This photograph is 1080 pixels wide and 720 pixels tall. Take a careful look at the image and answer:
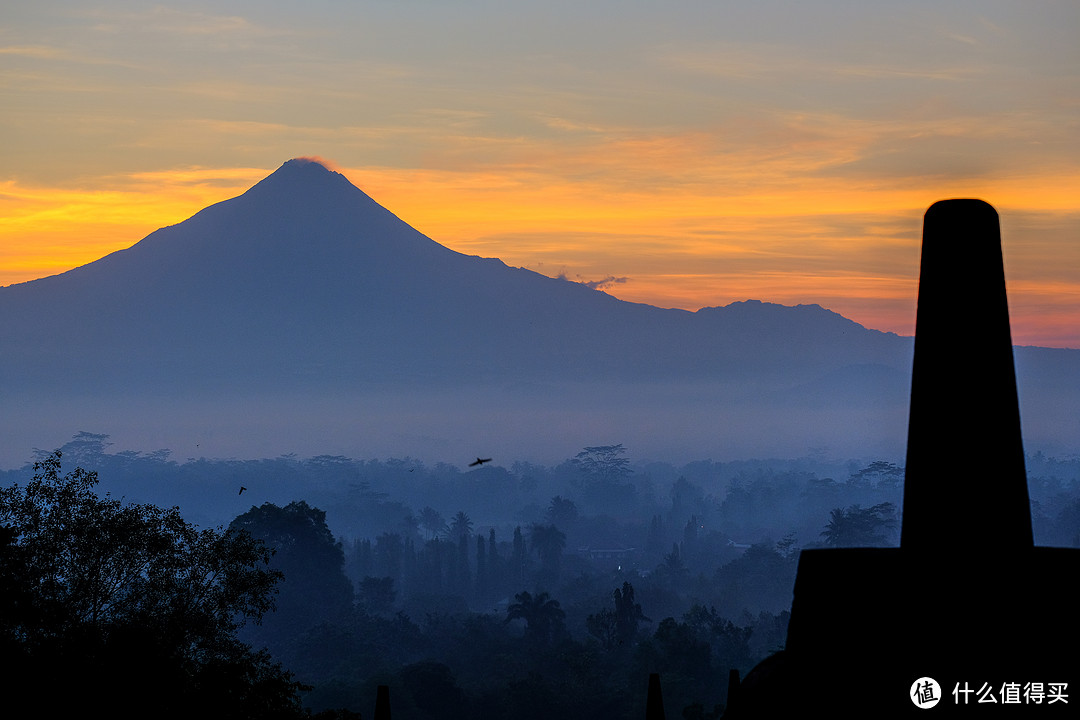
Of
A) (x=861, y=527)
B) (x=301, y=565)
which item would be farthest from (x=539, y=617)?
(x=861, y=527)

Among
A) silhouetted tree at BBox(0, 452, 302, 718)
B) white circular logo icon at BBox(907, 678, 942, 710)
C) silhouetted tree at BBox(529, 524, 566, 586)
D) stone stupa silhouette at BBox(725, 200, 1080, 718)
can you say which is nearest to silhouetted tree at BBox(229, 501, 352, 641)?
silhouetted tree at BBox(529, 524, 566, 586)

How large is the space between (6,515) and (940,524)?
57.5 feet

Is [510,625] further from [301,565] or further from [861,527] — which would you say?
[861,527]

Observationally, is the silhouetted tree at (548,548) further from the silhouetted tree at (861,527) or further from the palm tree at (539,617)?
the palm tree at (539,617)

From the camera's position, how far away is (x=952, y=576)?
10.1 metres

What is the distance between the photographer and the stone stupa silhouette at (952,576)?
948 centimetres

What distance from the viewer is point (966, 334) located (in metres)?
10.4

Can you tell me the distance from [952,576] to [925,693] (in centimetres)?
109

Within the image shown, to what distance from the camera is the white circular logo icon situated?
9.46 m

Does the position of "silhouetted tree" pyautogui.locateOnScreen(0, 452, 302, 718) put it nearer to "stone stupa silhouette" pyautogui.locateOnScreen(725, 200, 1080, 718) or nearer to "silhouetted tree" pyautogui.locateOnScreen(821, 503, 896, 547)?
"stone stupa silhouette" pyautogui.locateOnScreen(725, 200, 1080, 718)

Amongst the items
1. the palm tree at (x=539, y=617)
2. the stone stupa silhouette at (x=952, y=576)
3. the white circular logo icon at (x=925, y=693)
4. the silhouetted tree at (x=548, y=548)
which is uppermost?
the stone stupa silhouette at (x=952, y=576)

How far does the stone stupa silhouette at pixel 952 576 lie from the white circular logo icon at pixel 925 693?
11mm

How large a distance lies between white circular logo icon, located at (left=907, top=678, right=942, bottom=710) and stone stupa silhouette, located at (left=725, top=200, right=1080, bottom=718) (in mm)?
11

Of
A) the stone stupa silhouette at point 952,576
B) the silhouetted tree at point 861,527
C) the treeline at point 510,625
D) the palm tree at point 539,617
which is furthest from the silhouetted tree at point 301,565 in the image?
the stone stupa silhouette at point 952,576
